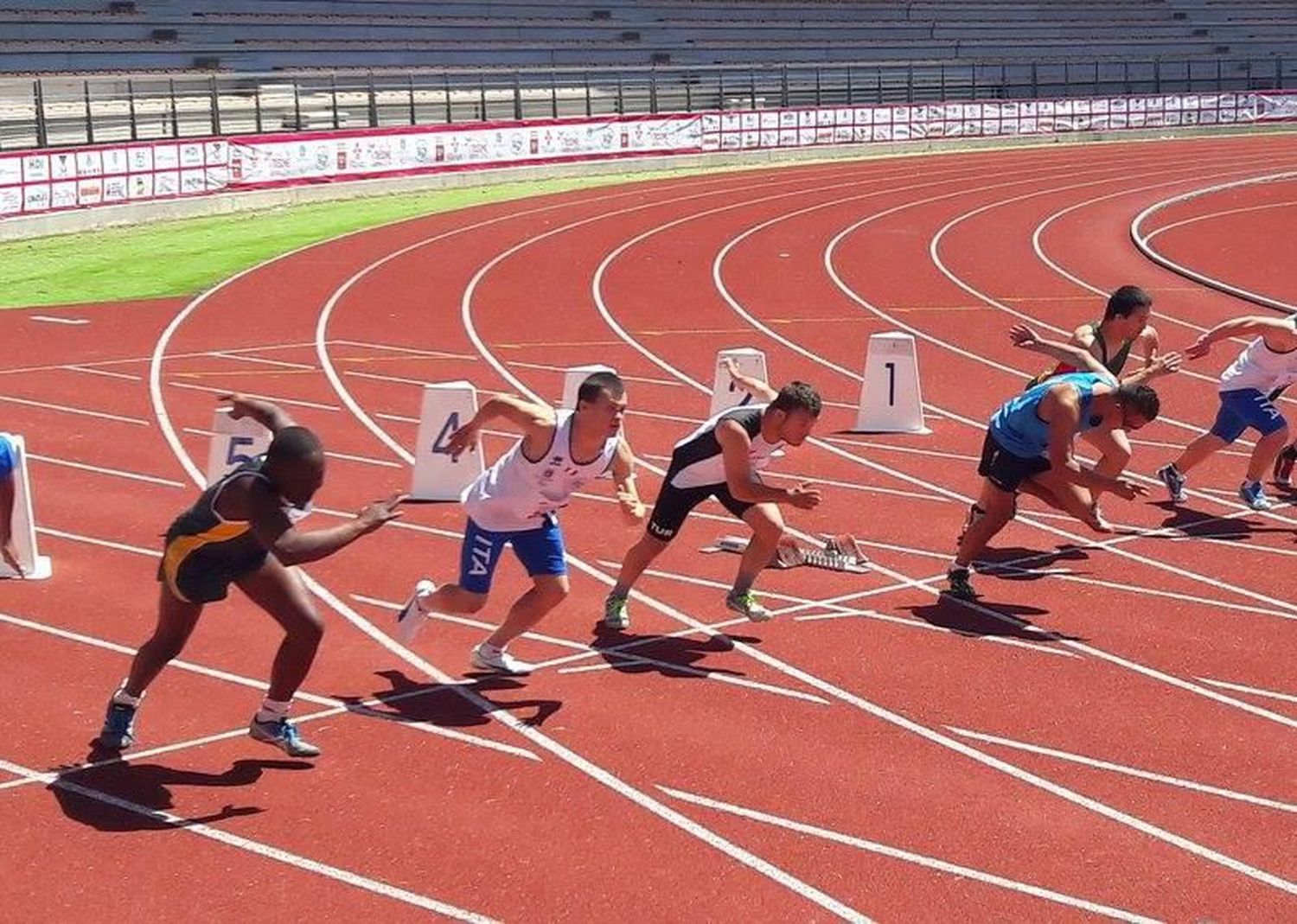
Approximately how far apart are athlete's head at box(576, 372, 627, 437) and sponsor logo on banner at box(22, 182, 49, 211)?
74.4 feet

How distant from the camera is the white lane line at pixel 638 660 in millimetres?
8695

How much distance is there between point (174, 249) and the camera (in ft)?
91.6

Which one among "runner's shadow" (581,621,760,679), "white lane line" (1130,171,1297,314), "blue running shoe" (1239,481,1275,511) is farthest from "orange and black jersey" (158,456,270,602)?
"white lane line" (1130,171,1297,314)

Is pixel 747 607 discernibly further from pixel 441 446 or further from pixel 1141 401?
pixel 441 446

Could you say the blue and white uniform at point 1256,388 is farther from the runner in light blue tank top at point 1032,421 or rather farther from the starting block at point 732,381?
the starting block at point 732,381

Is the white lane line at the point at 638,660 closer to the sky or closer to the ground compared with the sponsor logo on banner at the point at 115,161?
closer to the ground

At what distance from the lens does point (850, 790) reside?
7.45 m

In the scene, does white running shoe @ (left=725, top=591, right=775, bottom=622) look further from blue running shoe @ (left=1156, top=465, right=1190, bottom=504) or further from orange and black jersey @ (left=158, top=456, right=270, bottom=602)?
blue running shoe @ (left=1156, top=465, right=1190, bottom=504)

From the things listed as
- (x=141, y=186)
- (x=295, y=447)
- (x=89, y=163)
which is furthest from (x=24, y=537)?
(x=141, y=186)

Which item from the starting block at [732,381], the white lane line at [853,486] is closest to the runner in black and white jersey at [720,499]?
the white lane line at [853,486]

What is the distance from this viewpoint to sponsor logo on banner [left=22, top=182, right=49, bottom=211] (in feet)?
94.1

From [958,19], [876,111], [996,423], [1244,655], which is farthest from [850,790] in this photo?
[958,19]

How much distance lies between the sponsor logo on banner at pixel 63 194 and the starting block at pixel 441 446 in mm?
18750

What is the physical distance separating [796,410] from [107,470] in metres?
6.78
